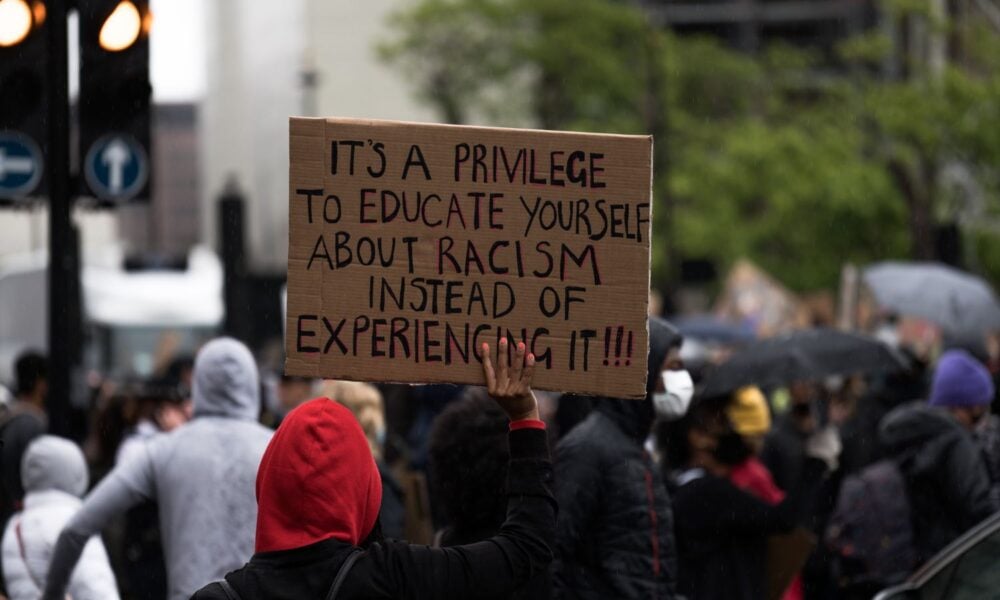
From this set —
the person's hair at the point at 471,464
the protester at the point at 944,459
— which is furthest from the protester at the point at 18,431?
the protester at the point at 944,459

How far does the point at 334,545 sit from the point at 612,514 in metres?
2.12

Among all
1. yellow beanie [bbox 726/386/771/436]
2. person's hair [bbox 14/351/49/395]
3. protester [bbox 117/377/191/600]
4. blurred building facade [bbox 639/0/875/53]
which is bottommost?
protester [bbox 117/377/191/600]

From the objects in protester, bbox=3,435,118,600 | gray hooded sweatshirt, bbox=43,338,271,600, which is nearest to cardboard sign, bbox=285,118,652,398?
gray hooded sweatshirt, bbox=43,338,271,600

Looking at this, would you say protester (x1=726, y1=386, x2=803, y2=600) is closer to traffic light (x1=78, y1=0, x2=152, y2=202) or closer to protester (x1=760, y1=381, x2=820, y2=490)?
protester (x1=760, y1=381, x2=820, y2=490)

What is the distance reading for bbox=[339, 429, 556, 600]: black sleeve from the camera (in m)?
3.93

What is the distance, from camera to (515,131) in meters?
4.57

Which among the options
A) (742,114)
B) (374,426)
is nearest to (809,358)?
(374,426)

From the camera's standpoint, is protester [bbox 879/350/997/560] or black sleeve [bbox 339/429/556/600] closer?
black sleeve [bbox 339/429/556/600]

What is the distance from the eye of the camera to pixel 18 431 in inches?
376

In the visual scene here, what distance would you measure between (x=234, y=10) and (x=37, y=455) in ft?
228

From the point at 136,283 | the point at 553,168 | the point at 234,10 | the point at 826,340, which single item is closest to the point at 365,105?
the point at 234,10

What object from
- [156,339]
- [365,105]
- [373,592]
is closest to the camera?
[373,592]

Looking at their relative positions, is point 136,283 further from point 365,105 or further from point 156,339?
point 365,105

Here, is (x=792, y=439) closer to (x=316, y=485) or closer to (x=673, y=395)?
(x=673, y=395)
